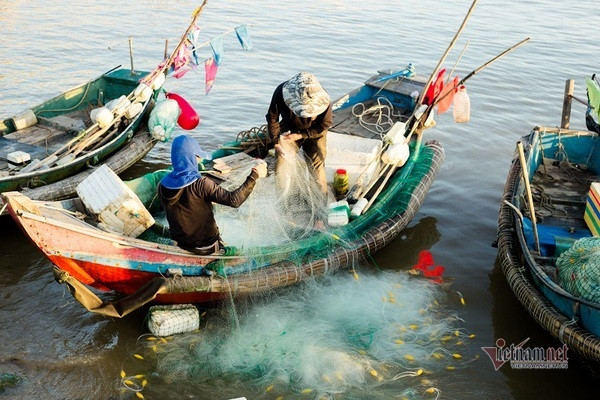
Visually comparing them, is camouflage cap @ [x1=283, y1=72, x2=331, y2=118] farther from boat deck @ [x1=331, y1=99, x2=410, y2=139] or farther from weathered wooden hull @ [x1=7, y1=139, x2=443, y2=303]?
boat deck @ [x1=331, y1=99, x2=410, y2=139]

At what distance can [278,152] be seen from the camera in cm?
744

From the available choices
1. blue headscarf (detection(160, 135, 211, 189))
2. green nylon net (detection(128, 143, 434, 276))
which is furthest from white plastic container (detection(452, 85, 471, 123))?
blue headscarf (detection(160, 135, 211, 189))

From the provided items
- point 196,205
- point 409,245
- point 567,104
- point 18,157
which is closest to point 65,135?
point 18,157

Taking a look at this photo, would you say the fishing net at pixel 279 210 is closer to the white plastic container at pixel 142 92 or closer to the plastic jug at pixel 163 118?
the plastic jug at pixel 163 118

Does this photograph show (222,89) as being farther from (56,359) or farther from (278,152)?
(56,359)

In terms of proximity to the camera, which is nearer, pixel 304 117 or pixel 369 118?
pixel 304 117

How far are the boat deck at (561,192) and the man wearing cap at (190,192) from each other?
414 cm

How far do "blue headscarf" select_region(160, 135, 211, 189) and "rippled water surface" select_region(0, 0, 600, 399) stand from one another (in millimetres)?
2008

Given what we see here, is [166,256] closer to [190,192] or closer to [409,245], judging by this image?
[190,192]

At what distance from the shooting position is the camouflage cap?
7.19 m

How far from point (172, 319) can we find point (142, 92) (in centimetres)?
479

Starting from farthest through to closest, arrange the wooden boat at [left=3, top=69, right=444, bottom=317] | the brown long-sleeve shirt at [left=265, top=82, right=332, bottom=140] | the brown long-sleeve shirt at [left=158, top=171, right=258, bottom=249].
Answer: the brown long-sleeve shirt at [left=265, top=82, right=332, bottom=140], the brown long-sleeve shirt at [left=158, top=171, right=258, bottom=249], the wooden boat at [left=3, top=69, right=444, bottom=317]

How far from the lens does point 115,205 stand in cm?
638

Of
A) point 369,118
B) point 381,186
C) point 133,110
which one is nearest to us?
point 381,186
